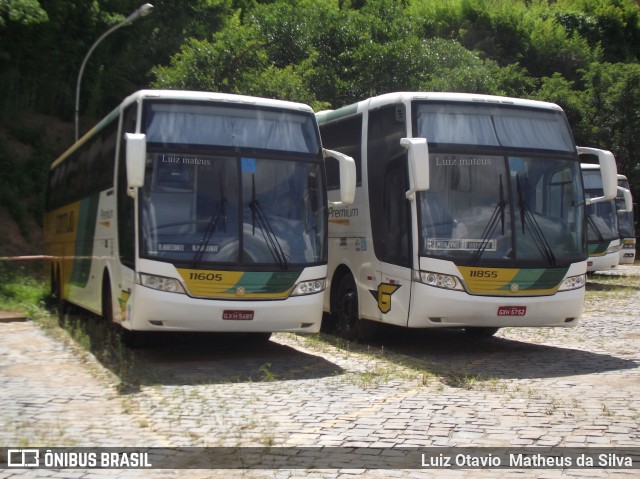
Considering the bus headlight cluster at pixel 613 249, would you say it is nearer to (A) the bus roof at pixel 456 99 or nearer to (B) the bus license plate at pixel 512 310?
(A) the bus roof at pixel 456 99

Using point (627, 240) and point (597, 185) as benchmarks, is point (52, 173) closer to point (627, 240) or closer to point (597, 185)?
point (597, 185)

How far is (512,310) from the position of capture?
1260 centimetres

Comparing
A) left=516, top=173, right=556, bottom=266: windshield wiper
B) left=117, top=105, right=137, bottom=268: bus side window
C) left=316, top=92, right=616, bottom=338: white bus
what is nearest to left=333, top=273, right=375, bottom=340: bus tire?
left=316, top=92, right=616, bottom=338: white bus

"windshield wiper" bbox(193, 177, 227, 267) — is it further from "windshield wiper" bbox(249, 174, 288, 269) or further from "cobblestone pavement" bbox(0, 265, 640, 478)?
"cobblestone pavement" bbox(0, 265, 640, 478)

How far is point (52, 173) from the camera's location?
→ 2222cm

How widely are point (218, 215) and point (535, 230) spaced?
13.4ft

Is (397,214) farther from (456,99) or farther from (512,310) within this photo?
(512,310)

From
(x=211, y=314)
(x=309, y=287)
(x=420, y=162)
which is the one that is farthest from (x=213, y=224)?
(x=420, y=162)

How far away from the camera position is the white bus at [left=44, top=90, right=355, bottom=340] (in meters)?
11.5

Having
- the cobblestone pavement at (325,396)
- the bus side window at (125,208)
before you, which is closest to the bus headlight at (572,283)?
the cobblestone pavement at (325,396)

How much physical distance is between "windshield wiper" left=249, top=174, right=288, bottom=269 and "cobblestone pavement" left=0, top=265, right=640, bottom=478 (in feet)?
4.24

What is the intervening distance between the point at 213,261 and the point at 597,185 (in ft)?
63.8

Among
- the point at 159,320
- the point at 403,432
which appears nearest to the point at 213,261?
the point at 159,320

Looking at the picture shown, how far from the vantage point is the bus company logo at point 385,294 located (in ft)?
43.0
